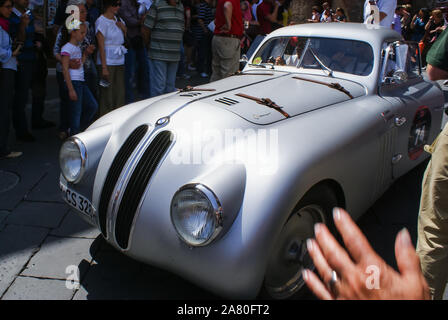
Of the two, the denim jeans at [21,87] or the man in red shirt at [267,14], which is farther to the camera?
the man in red shirt at [267,14]

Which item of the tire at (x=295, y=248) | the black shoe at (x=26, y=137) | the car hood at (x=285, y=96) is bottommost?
the black shoe at (x=26, y=137)

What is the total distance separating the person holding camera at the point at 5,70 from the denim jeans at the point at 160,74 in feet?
5.76

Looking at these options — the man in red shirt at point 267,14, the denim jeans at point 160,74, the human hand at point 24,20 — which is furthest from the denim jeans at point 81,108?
the man in red shirt at point 267,14

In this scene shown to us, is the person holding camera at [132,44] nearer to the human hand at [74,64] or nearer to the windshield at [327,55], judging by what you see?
the human hand at [74,64]

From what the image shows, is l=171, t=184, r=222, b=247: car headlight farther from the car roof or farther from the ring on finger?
the car roof

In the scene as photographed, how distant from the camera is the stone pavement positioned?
2.49 metres

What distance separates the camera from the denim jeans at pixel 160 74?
18.5 feet

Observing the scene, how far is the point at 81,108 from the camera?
4863 millimetres

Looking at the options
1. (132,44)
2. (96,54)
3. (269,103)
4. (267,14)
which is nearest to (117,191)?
(269,103)

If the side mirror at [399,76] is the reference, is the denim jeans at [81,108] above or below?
below

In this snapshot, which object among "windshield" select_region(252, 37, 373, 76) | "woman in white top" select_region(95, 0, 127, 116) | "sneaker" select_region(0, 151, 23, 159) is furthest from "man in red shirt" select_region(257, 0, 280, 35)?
"sneaker" select_region(0, 151, 23, 159)
